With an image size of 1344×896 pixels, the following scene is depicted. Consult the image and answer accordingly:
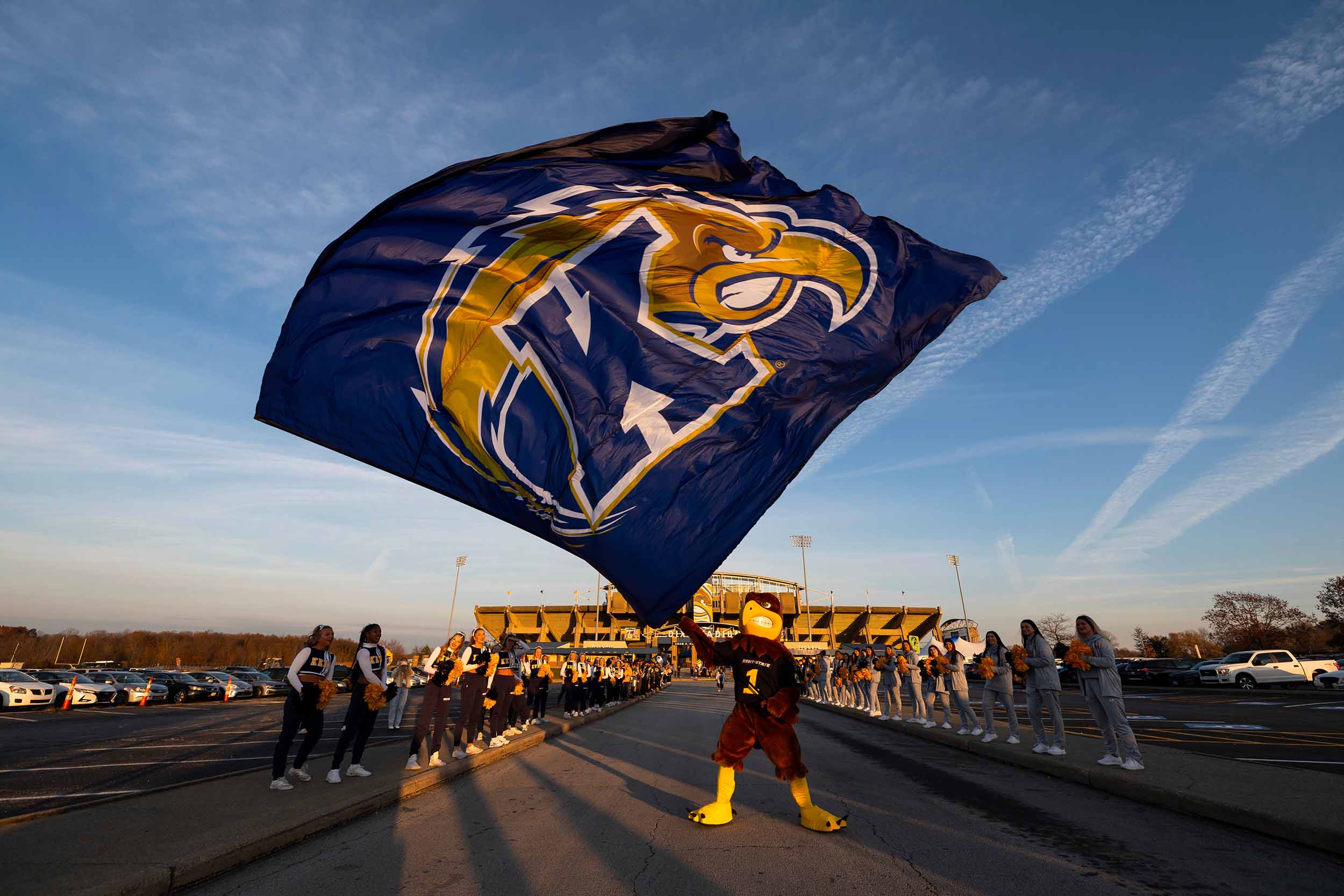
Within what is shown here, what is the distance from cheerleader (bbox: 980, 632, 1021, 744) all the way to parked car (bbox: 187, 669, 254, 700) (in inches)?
1285

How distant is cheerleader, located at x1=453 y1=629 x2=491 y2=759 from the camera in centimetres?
1026

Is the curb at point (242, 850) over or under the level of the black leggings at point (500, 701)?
under

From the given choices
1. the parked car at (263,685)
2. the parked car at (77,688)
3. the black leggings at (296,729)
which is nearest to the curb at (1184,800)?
the black leggings at (296,729)

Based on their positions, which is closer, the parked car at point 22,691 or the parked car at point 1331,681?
the parked car at point 22,691

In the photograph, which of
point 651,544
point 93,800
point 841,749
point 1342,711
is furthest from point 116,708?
point 1342,711

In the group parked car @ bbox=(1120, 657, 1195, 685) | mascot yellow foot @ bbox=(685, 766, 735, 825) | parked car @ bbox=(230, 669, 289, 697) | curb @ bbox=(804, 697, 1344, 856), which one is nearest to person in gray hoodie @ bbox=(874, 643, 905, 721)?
curb @ bbox=(804, 697, 1344, 856)

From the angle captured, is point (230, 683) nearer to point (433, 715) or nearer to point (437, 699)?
point (433, 715)

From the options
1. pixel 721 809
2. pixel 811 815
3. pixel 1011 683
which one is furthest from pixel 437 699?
pixel 1011 683

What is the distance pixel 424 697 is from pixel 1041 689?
8957 mm

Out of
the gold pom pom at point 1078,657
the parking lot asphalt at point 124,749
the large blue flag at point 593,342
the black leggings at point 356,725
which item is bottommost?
the parking lot asphalt at point 124,749

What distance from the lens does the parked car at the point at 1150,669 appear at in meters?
37.3

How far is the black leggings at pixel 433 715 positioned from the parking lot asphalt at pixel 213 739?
150 cm

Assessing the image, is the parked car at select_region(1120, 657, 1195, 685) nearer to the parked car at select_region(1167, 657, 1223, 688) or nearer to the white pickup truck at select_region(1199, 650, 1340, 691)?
the parked car at select_region(1167, 657, 1223, 688)

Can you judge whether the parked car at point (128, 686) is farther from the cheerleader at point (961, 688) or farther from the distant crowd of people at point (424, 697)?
the cheerleader at point (961, 688)
